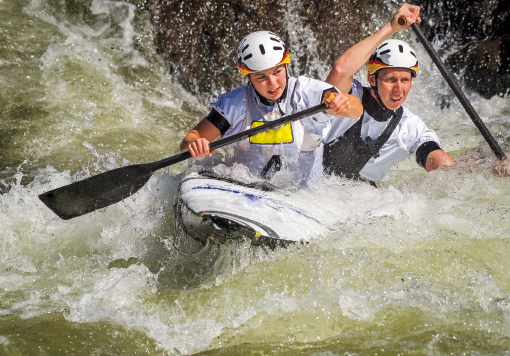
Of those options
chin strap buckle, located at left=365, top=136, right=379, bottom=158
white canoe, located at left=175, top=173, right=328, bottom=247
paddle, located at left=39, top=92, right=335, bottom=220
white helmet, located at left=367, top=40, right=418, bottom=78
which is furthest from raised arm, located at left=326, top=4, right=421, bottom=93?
paddle, located at left=39, top=92, right=335, bottom=220

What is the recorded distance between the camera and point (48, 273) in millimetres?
3387

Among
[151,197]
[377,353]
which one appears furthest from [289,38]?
[377,353]

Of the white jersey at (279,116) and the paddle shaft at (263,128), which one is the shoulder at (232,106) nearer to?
the white jersey at (279,116)

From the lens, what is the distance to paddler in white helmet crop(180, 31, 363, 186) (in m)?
3.34

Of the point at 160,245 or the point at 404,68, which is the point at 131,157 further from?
the point at 404,68

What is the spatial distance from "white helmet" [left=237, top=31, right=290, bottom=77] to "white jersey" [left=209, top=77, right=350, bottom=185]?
0.21 metres

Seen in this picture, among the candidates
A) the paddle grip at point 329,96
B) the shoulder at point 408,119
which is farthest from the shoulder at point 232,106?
the shoulder at point 408,119

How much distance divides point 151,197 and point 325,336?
1866mm

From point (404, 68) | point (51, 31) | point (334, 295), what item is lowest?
point (334, 295)

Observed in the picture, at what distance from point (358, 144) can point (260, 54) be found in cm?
115

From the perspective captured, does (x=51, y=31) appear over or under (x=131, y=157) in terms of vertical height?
over

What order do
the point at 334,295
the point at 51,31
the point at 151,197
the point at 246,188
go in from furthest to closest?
the point at 51,31
the point at 151,197
the point at 246,188
the point at 334,295

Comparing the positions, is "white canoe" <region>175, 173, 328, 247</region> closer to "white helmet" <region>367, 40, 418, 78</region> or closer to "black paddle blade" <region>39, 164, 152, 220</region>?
"black paddle blade" <region>39, 164, 152, 220</region>

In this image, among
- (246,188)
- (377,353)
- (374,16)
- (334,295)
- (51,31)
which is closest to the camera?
(377,353)
